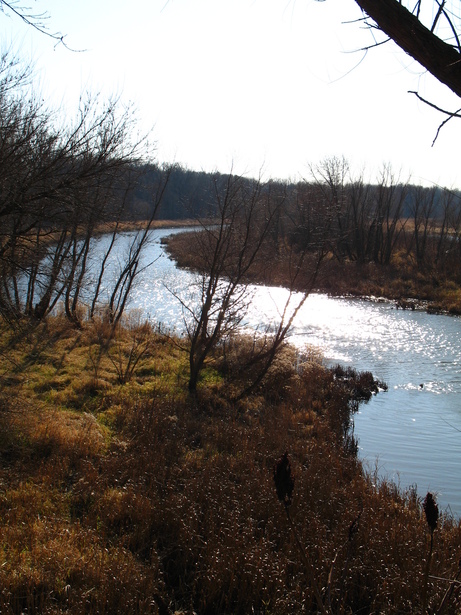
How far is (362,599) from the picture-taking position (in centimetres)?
464

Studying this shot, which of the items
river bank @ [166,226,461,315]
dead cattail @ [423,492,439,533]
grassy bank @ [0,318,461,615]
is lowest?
grassy bank @ [0,318,461,615]

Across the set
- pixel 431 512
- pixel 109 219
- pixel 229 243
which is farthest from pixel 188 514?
pixel 109 219

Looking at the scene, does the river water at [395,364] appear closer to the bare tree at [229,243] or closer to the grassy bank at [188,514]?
the bare tree at [229,243]

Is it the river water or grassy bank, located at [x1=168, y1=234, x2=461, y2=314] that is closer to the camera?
the river water

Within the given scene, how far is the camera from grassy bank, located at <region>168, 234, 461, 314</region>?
2592 cm

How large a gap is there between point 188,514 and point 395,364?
11256mm

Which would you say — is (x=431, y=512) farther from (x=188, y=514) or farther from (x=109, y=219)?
(x=109, y=219)

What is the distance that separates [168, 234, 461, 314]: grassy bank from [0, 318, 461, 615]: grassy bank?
16238 millimetres

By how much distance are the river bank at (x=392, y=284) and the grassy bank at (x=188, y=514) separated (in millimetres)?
15138

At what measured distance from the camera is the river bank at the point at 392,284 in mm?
25578

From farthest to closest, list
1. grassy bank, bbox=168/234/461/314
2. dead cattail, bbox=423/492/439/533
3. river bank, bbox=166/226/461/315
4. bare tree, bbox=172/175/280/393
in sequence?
grassy bank, bbox=168/234/461/314, river bank, bbox=166/226/461/315, bare tree, bbox=172/175/280/393, dead cattail, bbox=423/492/439/533

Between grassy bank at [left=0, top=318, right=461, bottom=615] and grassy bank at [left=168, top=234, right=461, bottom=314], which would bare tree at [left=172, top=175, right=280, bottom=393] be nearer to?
grassy bank at [left=0, top=318, right=461, bottom=615]

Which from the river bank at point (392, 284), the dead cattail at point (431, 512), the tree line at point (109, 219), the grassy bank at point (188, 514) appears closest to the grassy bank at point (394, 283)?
the river bank at point (392, 284)

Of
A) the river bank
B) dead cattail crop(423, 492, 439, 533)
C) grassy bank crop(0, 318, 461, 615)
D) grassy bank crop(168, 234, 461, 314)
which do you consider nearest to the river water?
grassy bank crop(0, 318, 461, 615)
